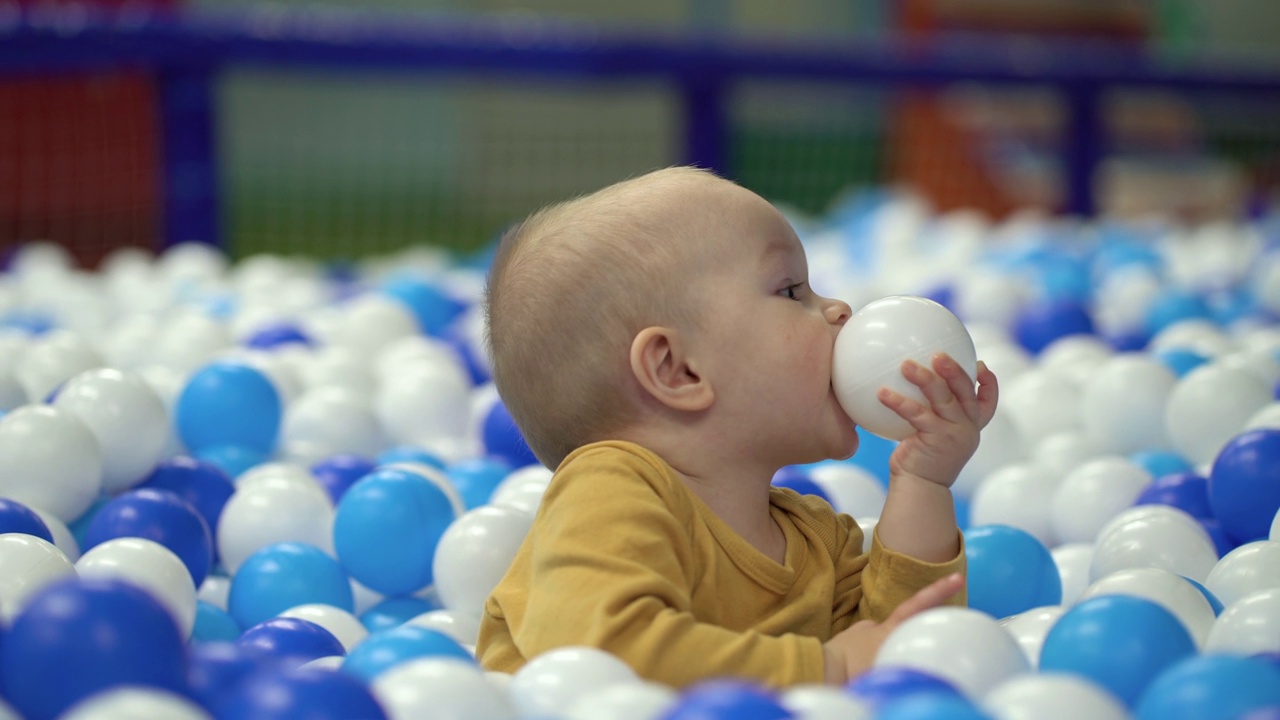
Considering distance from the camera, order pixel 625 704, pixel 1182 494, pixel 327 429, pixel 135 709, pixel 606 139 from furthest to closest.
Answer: pixel 606 139
pixel 327 429
pixel 1182 494
pixel 625 704
pixel 135 709

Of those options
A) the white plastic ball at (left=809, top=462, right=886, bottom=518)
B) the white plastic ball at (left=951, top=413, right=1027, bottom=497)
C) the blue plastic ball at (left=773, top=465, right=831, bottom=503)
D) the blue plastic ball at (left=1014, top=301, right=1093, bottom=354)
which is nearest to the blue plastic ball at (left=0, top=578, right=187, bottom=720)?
the blue plastic ball at (left=773, top=465, right=831, bottom=503)

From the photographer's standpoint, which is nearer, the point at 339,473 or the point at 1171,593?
the point at 1171,593

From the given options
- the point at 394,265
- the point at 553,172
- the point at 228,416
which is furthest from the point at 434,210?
the point at 228,416

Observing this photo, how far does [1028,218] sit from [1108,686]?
351 centimetres

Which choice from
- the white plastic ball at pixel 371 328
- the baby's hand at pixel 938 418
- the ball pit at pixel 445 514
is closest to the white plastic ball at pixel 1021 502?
the ball pit at pixel 445 514

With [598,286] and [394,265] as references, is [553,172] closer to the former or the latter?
[394,265]

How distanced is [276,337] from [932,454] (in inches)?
56.8

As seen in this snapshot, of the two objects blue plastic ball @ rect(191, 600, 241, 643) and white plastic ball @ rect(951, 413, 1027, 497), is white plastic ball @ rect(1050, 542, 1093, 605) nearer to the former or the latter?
white plastic ball @ rect(951, 413, 1027, 497)

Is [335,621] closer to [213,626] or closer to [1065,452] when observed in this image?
[213,626]

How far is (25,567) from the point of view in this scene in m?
1.01

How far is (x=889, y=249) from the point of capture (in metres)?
3.44

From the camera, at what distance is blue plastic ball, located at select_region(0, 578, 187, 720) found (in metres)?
0.72

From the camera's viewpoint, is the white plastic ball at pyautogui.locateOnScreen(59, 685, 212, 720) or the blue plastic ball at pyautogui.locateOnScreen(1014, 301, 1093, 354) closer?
the white plastic ball at pyautogui.locateOnScreen(59, 685, 212, 720)

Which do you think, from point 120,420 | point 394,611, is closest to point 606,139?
point 120,420
